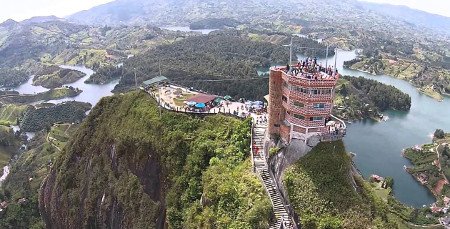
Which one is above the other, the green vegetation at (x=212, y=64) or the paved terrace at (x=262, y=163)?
the paved terrace at (x=262, y=163)

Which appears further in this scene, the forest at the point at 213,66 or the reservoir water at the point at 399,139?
the forest at the point at 213,66

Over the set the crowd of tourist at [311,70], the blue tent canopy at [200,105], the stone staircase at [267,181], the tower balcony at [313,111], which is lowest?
the stone staircase at [267,181]

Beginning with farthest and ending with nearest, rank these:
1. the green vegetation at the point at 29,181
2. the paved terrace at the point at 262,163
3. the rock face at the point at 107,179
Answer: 1. the green vegetation at the point at 29,181
2. the rock face at the point at 107,179
3. the paved terrace at the point at 262,163

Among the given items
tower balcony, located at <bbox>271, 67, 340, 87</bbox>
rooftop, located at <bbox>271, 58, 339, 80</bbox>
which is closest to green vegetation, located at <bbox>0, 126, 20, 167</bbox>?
rooftop, located at <bbox>271, 58, 339, 80</bbox>

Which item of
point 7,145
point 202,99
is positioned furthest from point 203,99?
point 7,145

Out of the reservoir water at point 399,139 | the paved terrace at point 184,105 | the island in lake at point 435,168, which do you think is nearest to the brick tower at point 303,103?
the paved terrace at point 184,105

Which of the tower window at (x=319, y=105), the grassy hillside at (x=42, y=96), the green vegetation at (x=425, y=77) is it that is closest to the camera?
the tower window at (x=319, y=105)

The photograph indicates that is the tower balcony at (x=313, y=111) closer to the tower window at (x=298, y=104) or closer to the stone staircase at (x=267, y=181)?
the tower window at (x=298, y=104)
